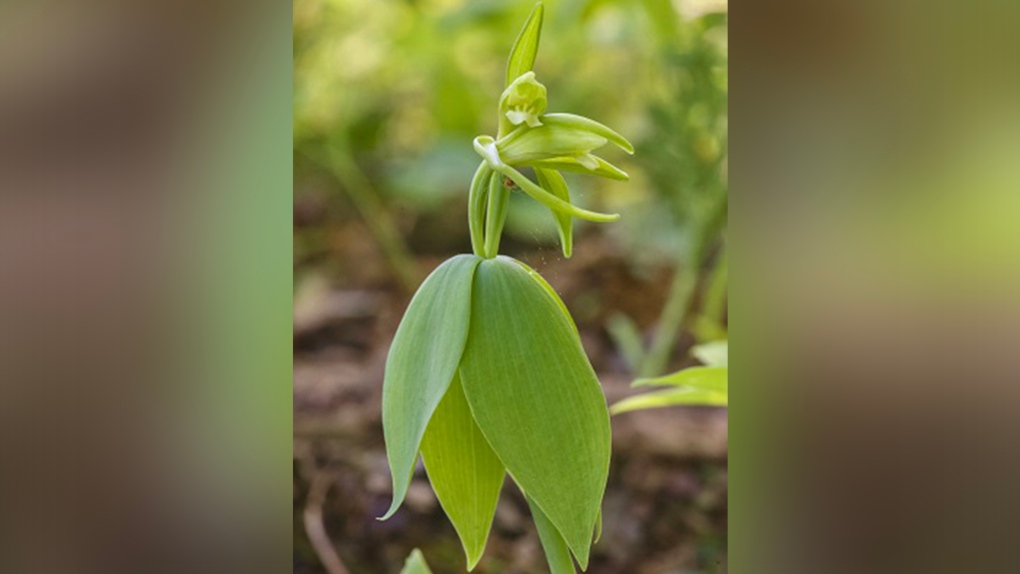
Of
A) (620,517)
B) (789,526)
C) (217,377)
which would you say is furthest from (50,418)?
(620,517)

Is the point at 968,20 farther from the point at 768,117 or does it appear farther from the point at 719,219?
the point at 719,219

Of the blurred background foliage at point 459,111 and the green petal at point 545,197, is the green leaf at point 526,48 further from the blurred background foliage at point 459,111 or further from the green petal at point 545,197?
the blurred background foliage at point 459,111

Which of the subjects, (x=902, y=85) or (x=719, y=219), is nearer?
(x=902, y=85)

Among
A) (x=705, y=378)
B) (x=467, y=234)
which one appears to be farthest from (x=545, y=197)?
(x=467, y=234)

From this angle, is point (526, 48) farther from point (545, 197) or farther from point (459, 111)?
point (459, 111)

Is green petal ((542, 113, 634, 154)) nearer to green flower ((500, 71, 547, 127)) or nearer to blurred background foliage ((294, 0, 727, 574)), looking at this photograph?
green flower ((500, 71, 547, 127))

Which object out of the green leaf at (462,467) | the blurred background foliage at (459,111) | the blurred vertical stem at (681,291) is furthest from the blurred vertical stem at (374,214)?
the green leaf at (462,467)
